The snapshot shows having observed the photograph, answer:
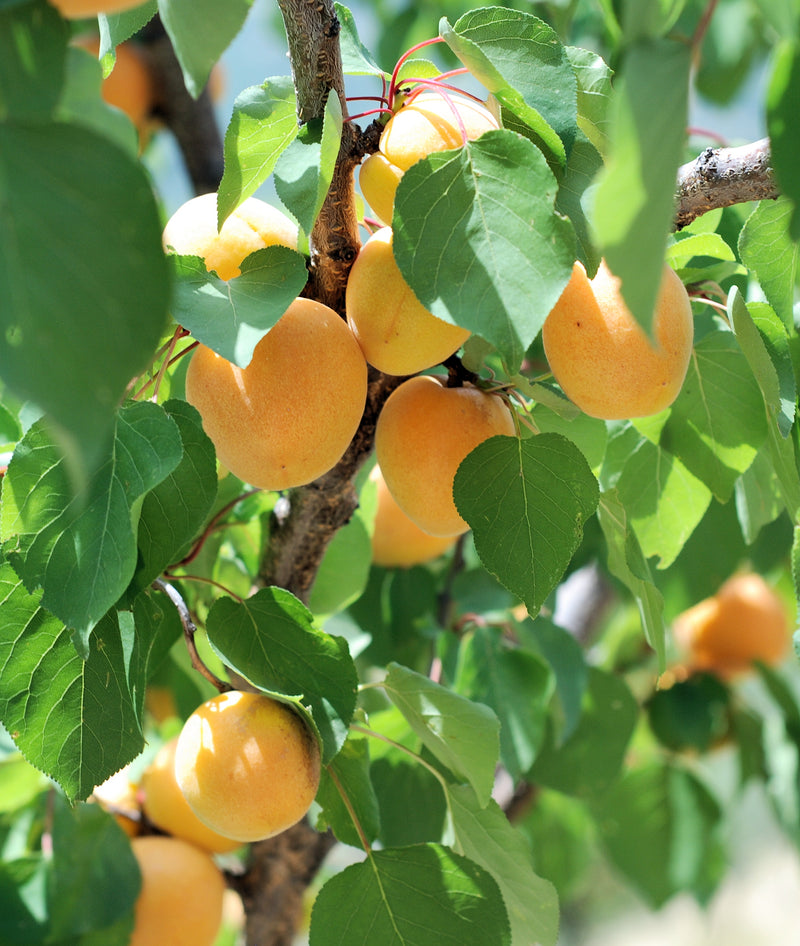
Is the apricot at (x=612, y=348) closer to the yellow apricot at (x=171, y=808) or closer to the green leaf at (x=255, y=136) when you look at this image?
the green leaf at (x=255, y=136)

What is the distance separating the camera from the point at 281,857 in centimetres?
70

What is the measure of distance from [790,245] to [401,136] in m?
0.17

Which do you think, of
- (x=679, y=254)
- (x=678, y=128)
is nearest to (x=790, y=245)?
(x=679, y=254)

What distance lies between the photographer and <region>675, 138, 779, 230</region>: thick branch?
0.39m

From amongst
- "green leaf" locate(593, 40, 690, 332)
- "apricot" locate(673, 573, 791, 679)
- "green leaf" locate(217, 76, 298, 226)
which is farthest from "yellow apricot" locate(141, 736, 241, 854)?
→ "apricot" locate(673, 573, 791, 679)

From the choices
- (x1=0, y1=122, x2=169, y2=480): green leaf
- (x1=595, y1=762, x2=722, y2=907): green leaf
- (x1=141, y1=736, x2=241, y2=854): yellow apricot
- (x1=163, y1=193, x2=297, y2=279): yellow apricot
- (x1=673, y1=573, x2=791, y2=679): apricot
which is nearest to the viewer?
(x1=0, y1=122, x2=169, y2=480): green leaf

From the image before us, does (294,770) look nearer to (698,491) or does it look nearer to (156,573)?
(156,573)

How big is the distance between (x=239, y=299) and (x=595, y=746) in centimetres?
57

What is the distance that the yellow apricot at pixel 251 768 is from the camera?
0.41 metres

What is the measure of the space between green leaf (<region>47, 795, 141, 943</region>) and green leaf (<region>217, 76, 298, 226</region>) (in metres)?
0.39

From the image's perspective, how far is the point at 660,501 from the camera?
52 cm

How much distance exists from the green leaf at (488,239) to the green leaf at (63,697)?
0.64 ft

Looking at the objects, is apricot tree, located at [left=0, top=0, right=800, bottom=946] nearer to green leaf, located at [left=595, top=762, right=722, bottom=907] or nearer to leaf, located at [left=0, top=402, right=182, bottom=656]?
leaf, located at [left=0, top=402, right=182, bottom=656]

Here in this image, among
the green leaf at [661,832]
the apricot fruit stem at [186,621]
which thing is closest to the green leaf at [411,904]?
the apricot fruit stem at [186,621]
